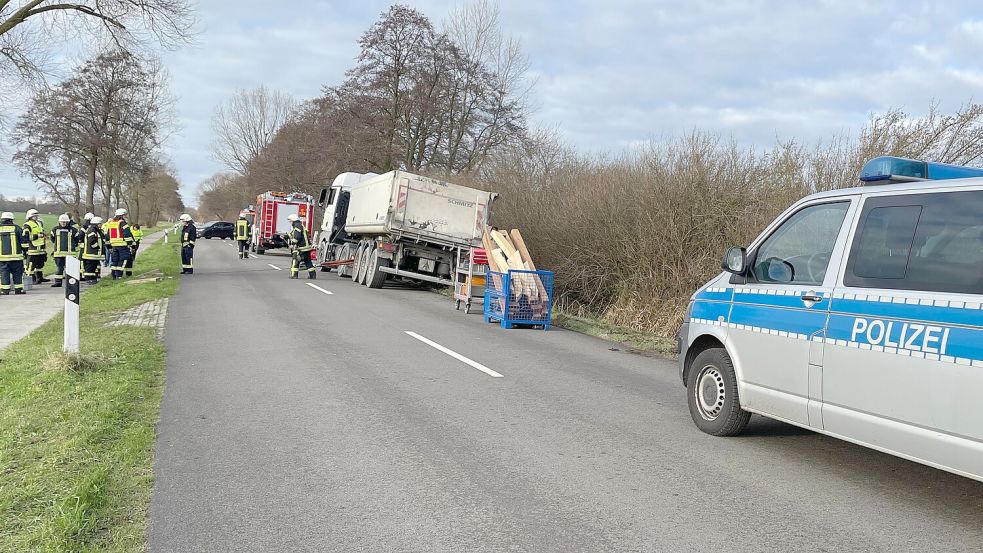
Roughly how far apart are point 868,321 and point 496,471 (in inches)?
101

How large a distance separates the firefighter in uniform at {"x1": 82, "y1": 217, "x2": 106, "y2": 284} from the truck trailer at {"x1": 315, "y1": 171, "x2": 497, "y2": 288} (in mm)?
6770

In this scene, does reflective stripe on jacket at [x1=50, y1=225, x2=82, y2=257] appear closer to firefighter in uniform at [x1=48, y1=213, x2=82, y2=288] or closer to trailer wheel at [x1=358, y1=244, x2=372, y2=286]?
firefighter in uniform at [x1=48, y1=213, x2=82, y2=288]

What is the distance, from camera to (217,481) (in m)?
4.65

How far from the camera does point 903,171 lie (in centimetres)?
477

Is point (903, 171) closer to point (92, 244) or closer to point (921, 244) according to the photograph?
point (921, 244)

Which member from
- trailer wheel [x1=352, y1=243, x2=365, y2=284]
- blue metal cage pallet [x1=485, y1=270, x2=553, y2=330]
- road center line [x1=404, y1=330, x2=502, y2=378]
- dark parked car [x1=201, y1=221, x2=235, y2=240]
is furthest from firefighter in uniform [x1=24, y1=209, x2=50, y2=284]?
dark parked car [x1=201, y1=221, x2=235, y2=240]

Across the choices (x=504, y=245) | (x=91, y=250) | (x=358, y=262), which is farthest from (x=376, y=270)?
(x=91, y=250)

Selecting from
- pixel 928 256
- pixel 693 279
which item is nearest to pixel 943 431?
pixel 928 256

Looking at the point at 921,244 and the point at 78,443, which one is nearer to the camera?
the point at 921,244

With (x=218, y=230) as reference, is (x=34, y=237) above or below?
below

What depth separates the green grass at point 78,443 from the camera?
12.4 ft

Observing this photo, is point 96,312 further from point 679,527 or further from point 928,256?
point 928,256

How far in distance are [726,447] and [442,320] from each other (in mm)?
8384

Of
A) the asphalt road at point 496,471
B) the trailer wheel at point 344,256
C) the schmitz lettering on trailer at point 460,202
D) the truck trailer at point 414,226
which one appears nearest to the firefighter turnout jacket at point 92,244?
the truck trailer at point 414,226
